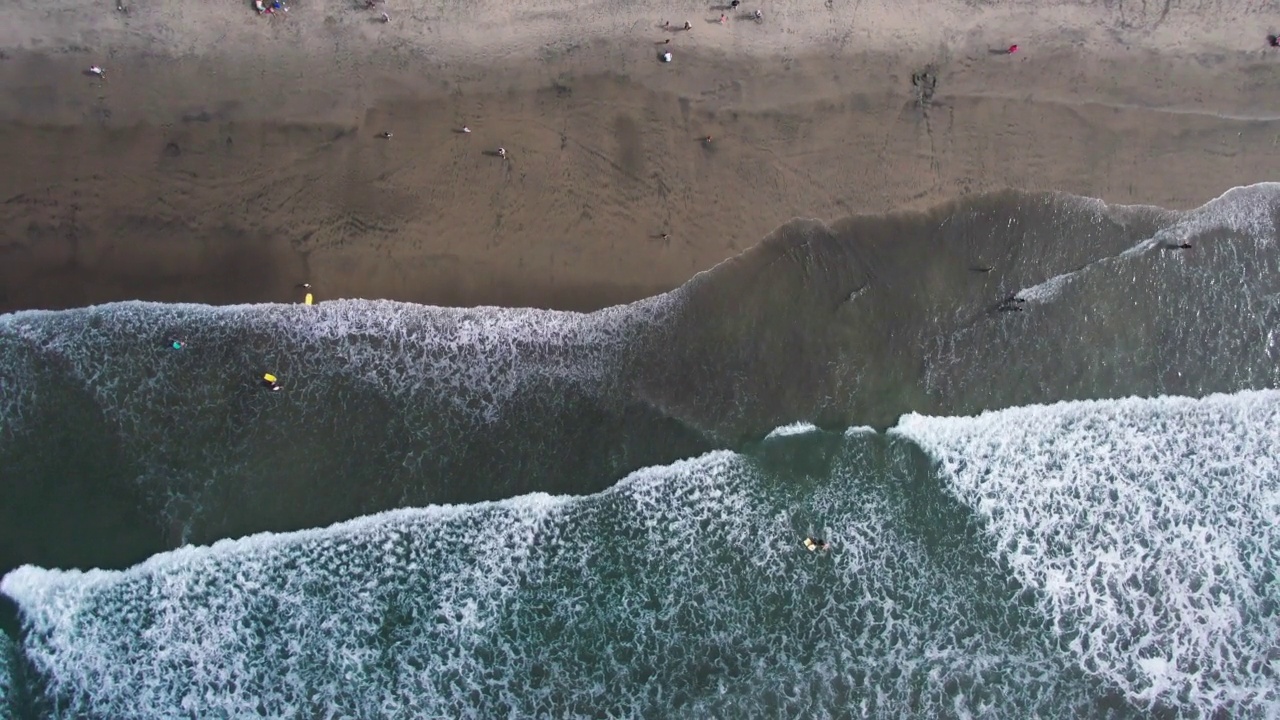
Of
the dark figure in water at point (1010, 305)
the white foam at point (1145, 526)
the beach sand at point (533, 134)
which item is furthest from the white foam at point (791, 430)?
the dark figure in water at point (1010, 305)

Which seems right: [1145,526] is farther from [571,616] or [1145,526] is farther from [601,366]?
[571,616]

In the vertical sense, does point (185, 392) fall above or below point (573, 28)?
below

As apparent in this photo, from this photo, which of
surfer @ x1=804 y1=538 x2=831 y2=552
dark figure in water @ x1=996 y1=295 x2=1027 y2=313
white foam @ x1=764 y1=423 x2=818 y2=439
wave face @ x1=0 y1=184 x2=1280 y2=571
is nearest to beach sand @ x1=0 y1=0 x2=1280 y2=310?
wave face @ x1=0 y1=184 x2=1280 y2=571

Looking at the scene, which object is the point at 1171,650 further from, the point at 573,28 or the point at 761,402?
the point at 573,28

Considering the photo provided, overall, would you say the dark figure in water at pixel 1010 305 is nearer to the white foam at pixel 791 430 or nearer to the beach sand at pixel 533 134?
the beach sand at pixel 533 134

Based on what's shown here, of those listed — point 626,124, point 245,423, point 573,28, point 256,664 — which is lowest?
point 256,664

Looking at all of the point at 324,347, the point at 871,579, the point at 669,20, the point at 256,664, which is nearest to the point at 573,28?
the point at 669,20

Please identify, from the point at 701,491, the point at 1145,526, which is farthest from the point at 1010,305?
the point at 701,491
